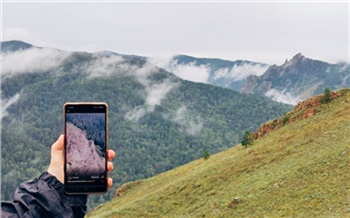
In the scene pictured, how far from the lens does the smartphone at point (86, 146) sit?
214 inches

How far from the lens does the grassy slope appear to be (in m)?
33.9

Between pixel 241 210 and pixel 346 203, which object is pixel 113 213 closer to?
pixel 241 210


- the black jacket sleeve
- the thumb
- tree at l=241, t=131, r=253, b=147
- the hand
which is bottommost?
tree at l=241, t=131, r=253, b=147

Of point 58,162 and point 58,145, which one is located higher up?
point 58,145

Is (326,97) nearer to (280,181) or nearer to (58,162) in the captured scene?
(280,181)

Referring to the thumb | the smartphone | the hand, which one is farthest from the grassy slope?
the thumb

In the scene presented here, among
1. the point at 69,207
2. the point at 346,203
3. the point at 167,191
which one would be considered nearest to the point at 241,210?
the point at 346,203

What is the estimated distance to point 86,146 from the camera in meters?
5.75

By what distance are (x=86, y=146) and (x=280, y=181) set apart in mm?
35576

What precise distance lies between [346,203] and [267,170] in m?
14.8

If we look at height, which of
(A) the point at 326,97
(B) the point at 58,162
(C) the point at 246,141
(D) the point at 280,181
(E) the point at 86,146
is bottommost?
(C) the point at 246,141

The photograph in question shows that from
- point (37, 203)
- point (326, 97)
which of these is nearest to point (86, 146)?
point (37, 203)

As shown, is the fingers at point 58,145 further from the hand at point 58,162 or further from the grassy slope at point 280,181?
the grassy slope at point 280,181

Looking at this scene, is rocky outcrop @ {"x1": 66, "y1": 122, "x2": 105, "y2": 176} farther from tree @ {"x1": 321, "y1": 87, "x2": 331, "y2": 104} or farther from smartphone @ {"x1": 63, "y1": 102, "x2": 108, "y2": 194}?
tree @ {"x1": 321, "y1": 87, "x2": 331, "y2": 104}
